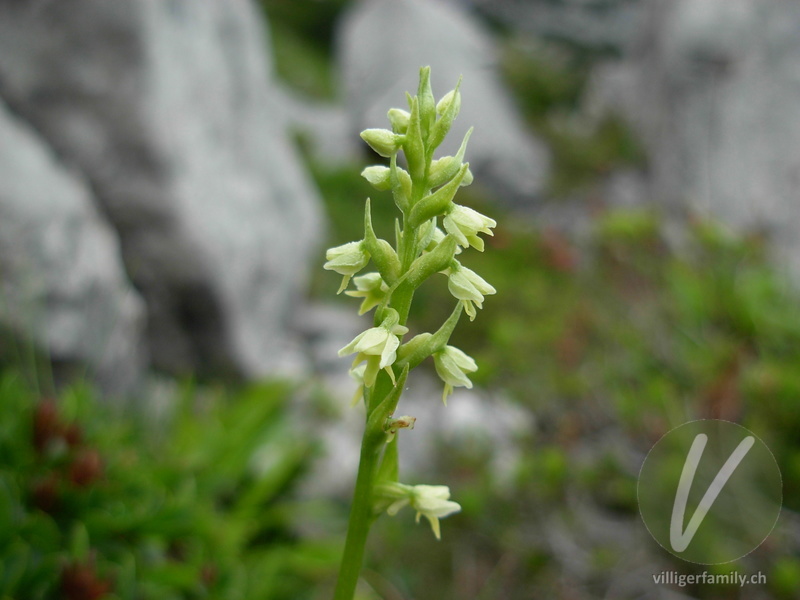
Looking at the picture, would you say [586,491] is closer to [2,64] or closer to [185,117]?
[185,117]

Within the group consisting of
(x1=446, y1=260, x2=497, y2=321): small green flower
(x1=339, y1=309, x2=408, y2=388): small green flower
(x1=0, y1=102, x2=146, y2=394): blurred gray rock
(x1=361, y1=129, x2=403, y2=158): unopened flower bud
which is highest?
(x1=0, y1=102, x2=146, y2=394): blurred gray rock

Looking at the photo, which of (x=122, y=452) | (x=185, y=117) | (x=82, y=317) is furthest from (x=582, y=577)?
(x=185, y=117)

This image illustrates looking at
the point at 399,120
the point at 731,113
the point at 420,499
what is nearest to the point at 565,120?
the point at 731,113

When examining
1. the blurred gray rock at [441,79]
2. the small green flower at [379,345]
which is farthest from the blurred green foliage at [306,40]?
the small green flower at [379,345]

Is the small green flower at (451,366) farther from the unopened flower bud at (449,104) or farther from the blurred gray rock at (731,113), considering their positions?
the blurred gray rock at (731,113)

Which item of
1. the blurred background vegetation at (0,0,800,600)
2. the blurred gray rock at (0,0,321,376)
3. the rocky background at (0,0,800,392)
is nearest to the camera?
the blurred background vegetation at (0,0,800,600)

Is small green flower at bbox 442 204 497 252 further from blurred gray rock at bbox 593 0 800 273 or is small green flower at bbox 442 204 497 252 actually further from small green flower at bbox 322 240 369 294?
blurred gray rock at bbox 593 0 800 273

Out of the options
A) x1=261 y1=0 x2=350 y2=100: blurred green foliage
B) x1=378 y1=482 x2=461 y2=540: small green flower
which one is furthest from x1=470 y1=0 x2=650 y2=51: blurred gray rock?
x1=378 y1=482 x2=461 y2=540: small green flower
